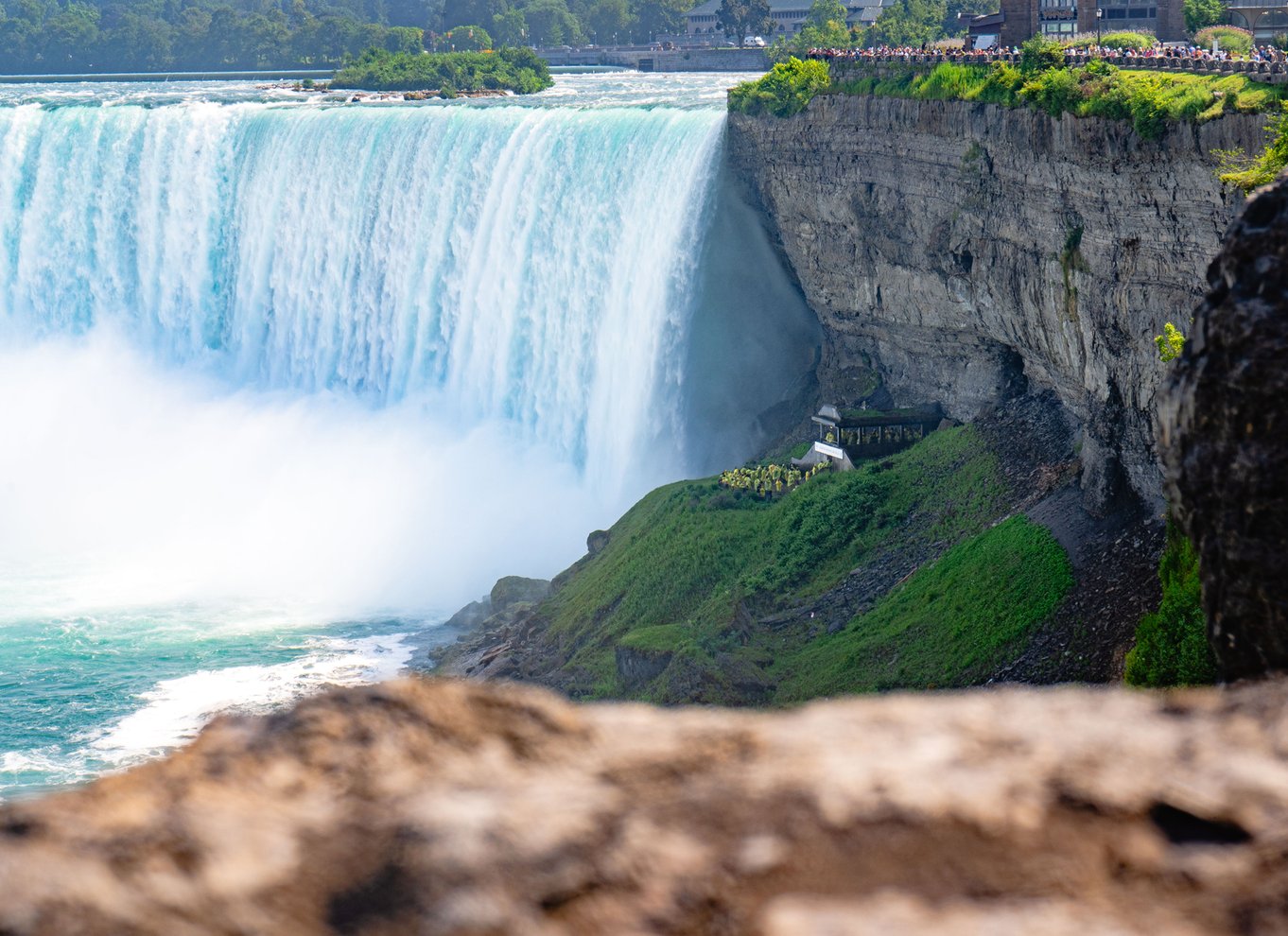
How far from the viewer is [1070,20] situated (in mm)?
36125

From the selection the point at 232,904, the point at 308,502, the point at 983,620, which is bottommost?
the point at 308,502

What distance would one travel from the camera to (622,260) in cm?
3753

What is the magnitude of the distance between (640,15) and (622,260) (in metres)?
67.0

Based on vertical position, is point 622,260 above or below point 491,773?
below

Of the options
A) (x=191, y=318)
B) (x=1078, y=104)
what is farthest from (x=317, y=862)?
(x=191, y=318)

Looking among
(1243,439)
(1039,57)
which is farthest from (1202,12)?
(1243,439)

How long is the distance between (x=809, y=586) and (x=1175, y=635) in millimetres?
10537

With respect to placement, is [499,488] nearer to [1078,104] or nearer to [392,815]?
[1078,104]

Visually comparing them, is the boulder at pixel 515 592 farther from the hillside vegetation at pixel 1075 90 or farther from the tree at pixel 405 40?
the tree at pixel 405 40

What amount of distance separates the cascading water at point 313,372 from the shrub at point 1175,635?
14.9 metres

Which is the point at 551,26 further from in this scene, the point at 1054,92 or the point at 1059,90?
the point at 1059,90

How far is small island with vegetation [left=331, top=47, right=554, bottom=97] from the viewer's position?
7162 centimetres

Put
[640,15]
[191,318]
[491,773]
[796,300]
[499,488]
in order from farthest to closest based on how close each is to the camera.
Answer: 1. [640,15]
2. [191,318]
3. [499,488]
4. [796,300]
5. [491,773]

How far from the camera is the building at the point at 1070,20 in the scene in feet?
110
